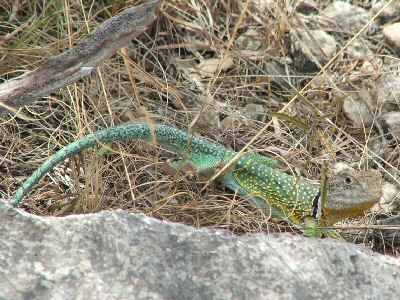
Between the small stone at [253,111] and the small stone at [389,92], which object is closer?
the small stone at [253,111]

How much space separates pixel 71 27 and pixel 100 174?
3.17 ft

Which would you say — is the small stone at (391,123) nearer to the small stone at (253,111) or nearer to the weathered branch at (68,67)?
the small stone at (253,111)

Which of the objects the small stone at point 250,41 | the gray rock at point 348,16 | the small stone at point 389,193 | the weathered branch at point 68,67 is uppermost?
the weathered branch at point 68,67

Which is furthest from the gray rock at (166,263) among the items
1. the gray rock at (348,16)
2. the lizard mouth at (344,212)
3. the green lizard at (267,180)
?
the gray rock at (348,16)

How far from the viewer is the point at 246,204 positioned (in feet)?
11.0

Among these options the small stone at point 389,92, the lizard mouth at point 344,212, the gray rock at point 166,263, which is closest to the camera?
the gray rock at point 166,263

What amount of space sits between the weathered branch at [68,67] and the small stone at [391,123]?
1.84 metres

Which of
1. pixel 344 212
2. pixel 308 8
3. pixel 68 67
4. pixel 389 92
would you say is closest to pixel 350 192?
pixel 344 212

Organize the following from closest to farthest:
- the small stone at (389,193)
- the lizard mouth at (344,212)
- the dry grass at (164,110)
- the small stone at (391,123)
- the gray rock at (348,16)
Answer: the dry grass at (164,110)
the lizard mouth at (344,212)
the small stone at (389,193)
the small stone at (391,123)
the gray rock at (348,16)

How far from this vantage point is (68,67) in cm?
242

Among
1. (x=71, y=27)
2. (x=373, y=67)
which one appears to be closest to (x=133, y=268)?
(x=71, y=27)

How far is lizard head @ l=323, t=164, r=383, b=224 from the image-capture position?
10.4ft

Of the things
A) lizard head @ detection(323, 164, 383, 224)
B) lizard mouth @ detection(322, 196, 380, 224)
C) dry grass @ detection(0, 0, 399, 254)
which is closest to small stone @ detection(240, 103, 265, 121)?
dry grass @ detection(0, 0, 399, 254)

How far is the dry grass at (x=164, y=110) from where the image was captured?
10.3 feet
